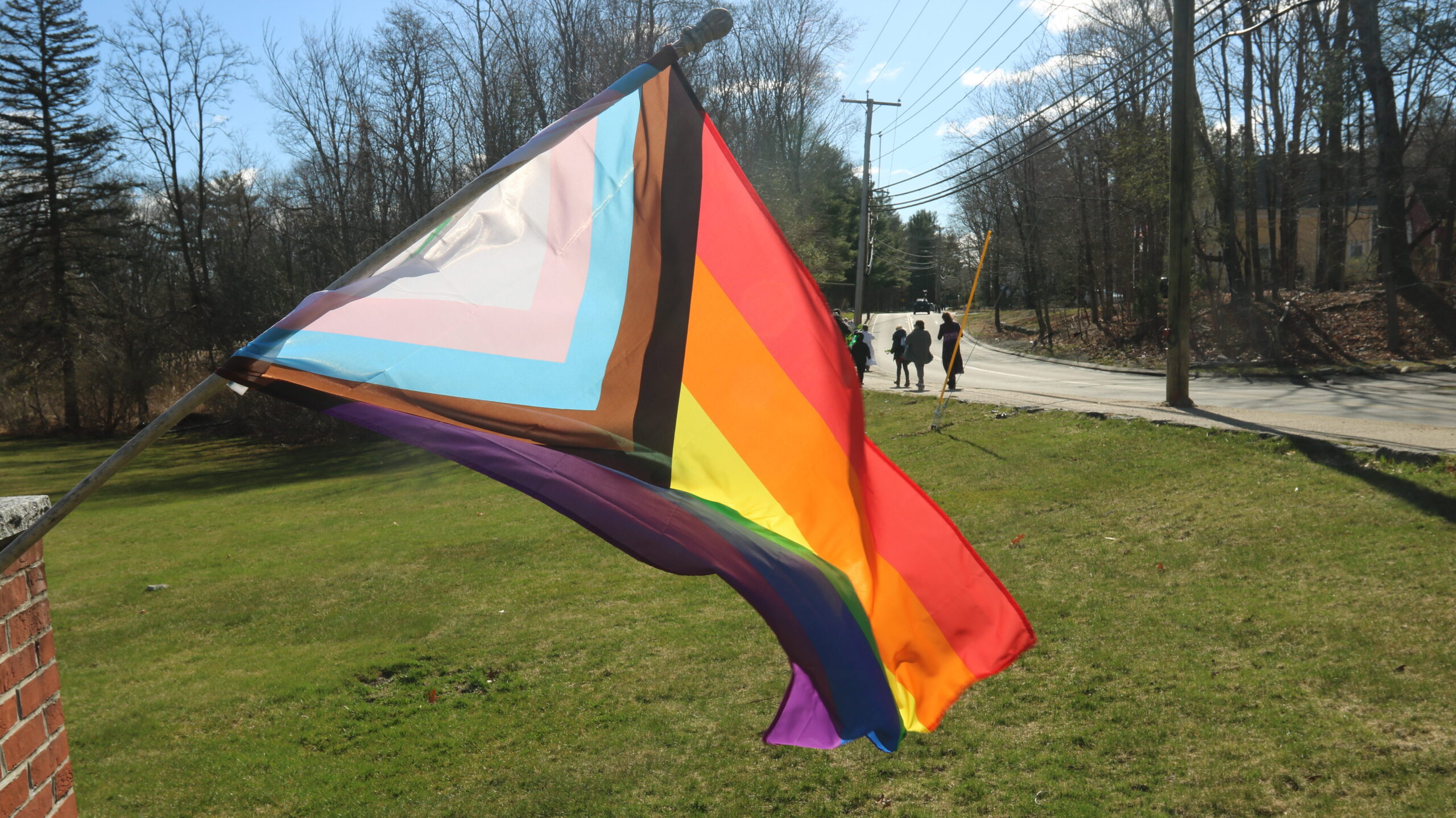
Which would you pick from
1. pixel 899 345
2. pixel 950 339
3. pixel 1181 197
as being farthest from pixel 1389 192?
pixel 1181 197

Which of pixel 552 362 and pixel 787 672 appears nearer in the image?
pixel 552 362

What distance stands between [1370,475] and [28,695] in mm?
10097

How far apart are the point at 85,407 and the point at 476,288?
44.6 metres

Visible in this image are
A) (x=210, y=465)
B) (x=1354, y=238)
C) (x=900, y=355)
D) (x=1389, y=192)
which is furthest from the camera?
(x=1354, y=238)

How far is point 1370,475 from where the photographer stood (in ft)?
28.8

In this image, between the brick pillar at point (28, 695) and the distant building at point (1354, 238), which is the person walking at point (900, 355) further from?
the brick pillar at point (28, 695)

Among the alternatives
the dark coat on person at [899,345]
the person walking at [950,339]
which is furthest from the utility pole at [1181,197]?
the dark coat on person at [899,345]

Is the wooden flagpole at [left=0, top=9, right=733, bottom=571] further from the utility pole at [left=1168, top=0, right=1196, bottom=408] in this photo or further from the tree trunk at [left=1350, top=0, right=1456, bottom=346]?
the tree trunk at [left=1350, top=0, right=1456, bottom=346]

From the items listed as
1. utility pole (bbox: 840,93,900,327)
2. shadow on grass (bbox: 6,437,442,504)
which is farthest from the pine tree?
utility pole (bbox: 840,93,900,327)

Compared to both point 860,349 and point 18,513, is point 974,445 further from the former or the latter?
point 18,513

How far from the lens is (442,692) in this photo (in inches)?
254

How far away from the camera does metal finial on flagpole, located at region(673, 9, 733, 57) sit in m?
3.08

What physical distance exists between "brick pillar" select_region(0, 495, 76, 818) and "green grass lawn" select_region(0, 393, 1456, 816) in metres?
2.20

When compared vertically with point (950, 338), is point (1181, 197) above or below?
above
